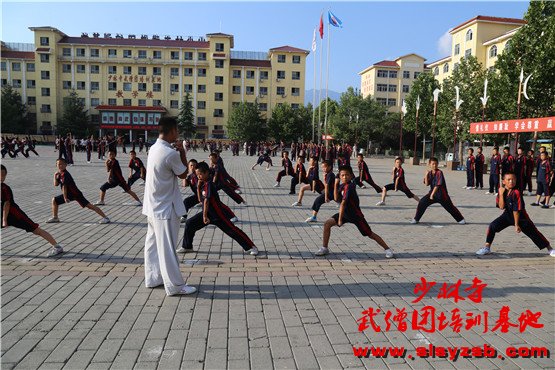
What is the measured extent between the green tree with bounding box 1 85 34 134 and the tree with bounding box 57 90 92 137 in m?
5.11

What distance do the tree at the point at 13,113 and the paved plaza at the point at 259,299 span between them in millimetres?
57723

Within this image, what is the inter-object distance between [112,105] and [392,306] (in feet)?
214

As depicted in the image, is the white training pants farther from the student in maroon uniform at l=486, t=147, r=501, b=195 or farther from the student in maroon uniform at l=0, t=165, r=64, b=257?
the student in maroon uniform at l=486, t=147, r=501, b=195

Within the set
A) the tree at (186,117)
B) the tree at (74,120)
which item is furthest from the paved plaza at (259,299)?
the tree at (74,120)

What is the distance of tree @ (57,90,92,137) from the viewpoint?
59.3 m

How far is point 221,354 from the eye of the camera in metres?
3.47

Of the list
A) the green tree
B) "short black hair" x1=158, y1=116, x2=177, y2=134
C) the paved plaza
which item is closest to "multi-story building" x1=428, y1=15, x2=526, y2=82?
the paved plaza

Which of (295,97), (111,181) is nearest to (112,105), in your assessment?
(295,97)

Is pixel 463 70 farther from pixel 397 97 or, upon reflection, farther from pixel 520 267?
pixel 397 97

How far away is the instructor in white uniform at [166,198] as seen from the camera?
458 cm

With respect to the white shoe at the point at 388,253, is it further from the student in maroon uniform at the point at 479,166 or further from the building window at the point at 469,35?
the building window at the point at 469,35

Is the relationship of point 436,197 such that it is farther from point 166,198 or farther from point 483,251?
point 166,198

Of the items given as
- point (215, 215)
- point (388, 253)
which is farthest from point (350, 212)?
point (215, 215)

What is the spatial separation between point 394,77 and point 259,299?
255ft
